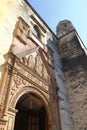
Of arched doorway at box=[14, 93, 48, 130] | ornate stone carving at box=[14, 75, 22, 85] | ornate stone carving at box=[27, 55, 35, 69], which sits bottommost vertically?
arched doorway at box=[14, 93, 48, 130]

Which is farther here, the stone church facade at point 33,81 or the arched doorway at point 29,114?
the arched doorway at point 29,114

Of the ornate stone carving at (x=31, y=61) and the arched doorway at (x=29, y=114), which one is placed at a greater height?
the ornate stone carving at (x=31, y=61)

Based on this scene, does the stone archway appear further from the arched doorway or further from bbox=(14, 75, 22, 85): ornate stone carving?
bbox=(14, 75, 22, 85): ornate stone carving

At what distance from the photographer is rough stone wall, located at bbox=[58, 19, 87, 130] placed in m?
6.01

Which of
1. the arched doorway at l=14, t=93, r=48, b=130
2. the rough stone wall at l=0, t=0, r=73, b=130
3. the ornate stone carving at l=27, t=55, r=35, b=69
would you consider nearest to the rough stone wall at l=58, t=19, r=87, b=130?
the rough stone wall at l=0, t=0, r=73, b=130

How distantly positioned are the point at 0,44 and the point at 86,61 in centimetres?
483

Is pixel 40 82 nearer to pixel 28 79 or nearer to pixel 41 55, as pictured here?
pixel 28 79

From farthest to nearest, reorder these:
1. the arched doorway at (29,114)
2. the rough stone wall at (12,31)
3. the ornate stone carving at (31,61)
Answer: the arched doorway at (29,114), the ornate stone carving at (31,61), the rough stone wall at (12,31)

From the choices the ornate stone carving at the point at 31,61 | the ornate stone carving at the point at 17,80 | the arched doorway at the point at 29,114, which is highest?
the ornate stone carving at the point at 31,61

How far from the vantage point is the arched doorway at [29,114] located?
573cm

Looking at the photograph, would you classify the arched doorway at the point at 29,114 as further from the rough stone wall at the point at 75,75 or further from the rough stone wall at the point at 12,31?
the rough stone wall at the point at 75,75

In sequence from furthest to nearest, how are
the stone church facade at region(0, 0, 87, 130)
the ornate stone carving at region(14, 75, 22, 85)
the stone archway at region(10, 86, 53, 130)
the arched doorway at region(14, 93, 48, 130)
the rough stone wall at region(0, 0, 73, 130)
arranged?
1. the arched doorway at region(14, 93, 48, 130)
2. the stone archway at region(10, 86, 53, 130)
3. the rough stone wall at region(0, 0, 73, 130)
4. the ornate stone carving at region(14, 75, 22, 85)
5. the stone church facade at region(0, 0, 87, 130)

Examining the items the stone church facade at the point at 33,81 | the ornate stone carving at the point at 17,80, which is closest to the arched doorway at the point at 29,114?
the stone church facade at the point at 33,81

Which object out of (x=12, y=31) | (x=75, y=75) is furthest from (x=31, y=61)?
(x=75, y=75)
